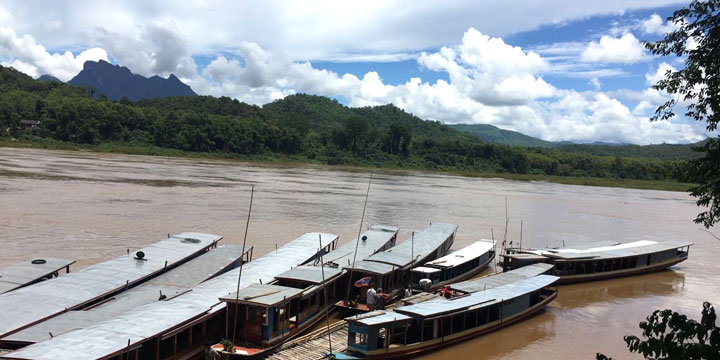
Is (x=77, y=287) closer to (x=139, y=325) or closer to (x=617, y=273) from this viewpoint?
(x=139, y=325)

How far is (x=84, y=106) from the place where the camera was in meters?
80.9

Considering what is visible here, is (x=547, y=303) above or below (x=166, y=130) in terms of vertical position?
below

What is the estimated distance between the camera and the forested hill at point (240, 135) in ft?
263

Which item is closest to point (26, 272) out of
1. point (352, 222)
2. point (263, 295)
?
point (263, 295)

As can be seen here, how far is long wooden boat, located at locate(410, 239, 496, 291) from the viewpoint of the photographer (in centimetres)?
1733

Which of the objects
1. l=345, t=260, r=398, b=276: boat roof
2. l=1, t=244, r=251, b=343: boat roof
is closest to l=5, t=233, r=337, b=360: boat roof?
l=1, t=244, r=251, b=343: boat roof

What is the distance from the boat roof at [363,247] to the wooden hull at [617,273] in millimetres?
7539

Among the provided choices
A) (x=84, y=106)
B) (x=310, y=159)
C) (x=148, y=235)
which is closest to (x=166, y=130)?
(x=84, y=106)

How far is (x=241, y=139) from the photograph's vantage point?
305ft

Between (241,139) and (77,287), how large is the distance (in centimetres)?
8228

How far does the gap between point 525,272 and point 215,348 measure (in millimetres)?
12406

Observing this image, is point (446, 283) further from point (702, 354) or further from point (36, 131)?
point (36, 131)

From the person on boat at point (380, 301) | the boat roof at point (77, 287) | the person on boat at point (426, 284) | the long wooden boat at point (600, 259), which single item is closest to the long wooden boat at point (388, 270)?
the person on boat at point (380, 301)

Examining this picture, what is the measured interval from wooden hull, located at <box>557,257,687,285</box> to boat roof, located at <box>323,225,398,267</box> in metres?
7.54
